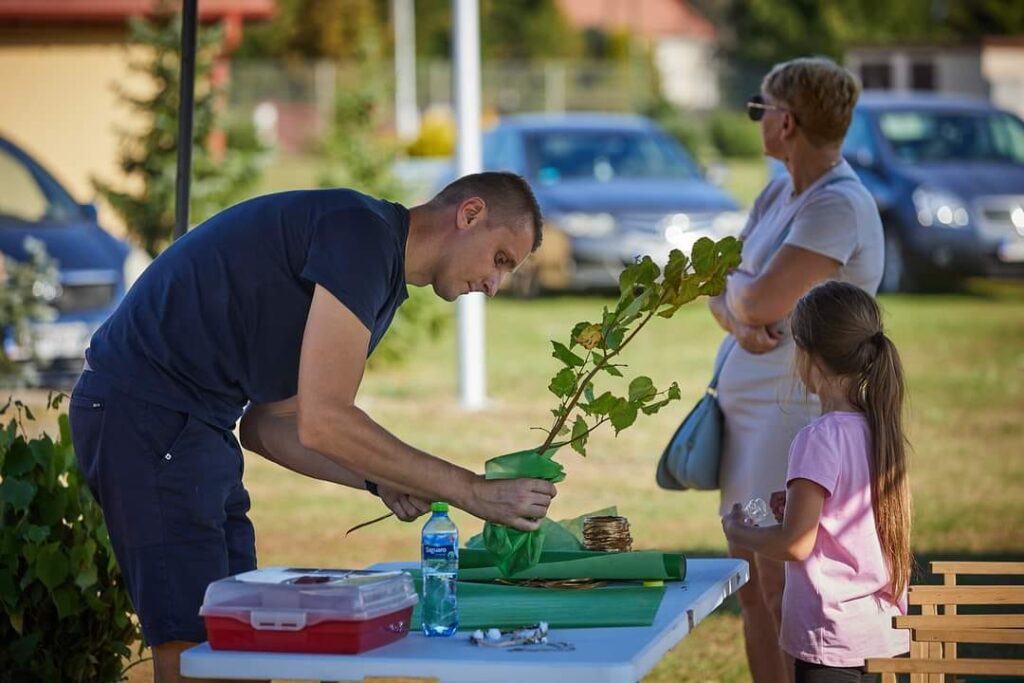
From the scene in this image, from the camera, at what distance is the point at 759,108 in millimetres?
5211

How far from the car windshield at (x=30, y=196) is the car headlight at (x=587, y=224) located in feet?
18.4

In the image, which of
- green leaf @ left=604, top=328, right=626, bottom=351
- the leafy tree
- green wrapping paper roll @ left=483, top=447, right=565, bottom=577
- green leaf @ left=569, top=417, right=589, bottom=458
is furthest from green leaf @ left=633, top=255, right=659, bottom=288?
the leafy tree

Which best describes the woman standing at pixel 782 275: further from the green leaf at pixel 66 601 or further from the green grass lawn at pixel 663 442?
the green leaf at pixel 66 601

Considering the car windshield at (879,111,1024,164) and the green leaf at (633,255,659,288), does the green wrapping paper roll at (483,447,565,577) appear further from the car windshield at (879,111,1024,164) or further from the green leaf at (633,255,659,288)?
the car windshield at (879,111,1024,164)

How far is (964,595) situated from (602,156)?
596 inches

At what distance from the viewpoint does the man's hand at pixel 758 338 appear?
5.04 m

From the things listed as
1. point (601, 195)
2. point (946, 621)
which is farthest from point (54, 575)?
point (601, 195)

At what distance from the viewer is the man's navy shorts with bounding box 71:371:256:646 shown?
3598 millimetres

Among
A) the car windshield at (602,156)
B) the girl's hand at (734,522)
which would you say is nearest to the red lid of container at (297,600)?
the girl's hand at (734,522)

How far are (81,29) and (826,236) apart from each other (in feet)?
51.1

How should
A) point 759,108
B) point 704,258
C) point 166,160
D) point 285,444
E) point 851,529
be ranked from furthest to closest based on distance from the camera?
point 166,160, point 759,108, point 851,529, point 285,444, point 704,258

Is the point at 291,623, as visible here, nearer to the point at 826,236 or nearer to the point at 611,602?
the point at 611,602

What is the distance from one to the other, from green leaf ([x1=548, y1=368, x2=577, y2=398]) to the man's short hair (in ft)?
0.99

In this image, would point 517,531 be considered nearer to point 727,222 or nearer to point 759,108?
point 759,108
